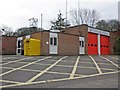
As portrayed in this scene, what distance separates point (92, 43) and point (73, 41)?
621 centimetres

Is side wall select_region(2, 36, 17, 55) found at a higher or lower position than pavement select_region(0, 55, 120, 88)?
higher

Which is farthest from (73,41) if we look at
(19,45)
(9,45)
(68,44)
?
(9,45)

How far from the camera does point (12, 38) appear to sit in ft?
124

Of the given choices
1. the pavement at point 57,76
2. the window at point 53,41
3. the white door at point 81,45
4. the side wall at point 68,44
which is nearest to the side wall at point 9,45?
the window at point 53,41

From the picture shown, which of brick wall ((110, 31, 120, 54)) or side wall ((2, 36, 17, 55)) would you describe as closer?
side wall ((2, 36, 17, 55))

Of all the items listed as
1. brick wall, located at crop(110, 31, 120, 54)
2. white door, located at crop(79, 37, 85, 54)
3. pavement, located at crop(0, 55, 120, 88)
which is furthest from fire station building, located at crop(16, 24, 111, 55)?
pavement, located at crop(0, 55, 120, 88)

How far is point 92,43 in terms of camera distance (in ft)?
132

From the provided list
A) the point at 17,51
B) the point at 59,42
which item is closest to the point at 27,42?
the point at 59,42

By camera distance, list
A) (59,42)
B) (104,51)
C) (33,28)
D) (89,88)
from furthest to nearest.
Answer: (33,28), (104,51), (59,42), (89,88)

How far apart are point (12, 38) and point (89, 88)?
100 feet

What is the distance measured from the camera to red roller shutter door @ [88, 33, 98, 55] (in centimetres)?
3950

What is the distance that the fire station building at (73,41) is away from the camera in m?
30.9

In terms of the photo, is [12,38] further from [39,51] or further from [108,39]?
[108,39]

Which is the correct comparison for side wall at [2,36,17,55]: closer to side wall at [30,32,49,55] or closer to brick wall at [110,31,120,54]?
side wall at [30,32,49,55]
